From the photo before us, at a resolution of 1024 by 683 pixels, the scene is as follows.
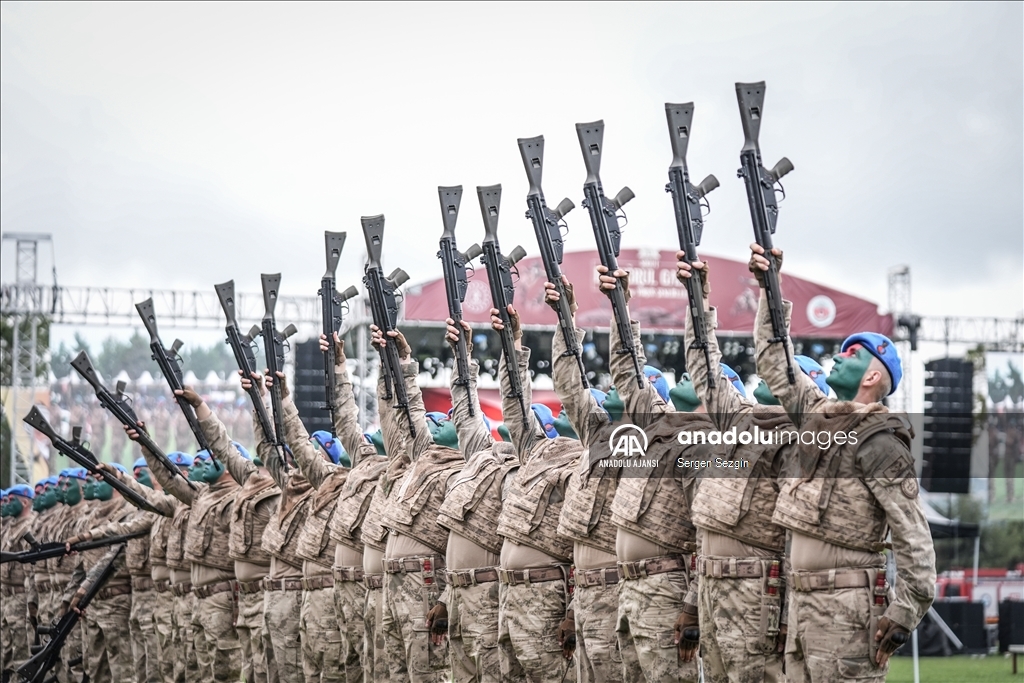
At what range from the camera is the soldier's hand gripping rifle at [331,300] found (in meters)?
11.2

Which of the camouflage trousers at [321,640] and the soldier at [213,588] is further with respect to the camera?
the soldier at [213,588]

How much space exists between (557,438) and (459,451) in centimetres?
158

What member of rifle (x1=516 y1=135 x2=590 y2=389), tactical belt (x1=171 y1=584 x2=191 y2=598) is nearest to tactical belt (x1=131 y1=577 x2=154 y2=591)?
tactical belt (x1=171 y1=584 x2=191 y2=598)

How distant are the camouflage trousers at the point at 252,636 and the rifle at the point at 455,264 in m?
3.65

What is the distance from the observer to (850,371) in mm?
6633

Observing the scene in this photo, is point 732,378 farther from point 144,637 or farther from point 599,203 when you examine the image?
point 144,637

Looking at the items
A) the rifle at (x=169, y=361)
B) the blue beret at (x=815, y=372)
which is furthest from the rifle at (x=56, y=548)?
the blue beret at (x=815, y=372)

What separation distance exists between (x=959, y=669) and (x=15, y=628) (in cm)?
1345

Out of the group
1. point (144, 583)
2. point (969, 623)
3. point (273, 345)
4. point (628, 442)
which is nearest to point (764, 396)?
point (628, 442)

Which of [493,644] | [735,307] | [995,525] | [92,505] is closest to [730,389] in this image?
[493,644]

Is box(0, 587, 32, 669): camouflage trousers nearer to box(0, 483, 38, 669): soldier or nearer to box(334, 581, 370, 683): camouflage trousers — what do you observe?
box(0, 483, 38, 669): soldier

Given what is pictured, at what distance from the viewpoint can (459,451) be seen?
10391 mm

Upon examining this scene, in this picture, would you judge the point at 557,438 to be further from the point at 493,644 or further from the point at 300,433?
the point at 300,433

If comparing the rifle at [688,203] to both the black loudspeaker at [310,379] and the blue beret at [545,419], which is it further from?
the black loudspeaker at [310,379]
